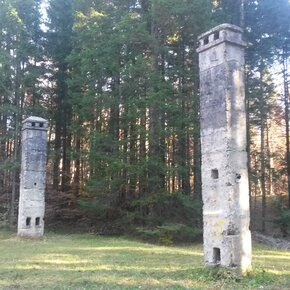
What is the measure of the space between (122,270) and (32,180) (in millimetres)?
9851

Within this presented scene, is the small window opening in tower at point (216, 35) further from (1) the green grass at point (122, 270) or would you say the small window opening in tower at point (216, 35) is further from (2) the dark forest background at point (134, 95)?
(2) the dark forest background at point (134, 95)

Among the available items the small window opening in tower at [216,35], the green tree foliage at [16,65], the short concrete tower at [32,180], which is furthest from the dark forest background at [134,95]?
the small window opening in tower at [216,35]

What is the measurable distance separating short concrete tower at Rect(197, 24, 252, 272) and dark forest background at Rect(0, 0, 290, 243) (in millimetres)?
7463

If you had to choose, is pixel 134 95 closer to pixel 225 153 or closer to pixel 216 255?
pixel 225 153

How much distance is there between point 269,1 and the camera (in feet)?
75.6

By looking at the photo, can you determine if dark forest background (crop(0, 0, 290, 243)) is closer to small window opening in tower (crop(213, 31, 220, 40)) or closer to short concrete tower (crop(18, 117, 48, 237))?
short concrete tower (crop(18, 117, 48, 237))

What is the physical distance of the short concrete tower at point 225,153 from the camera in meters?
9.27

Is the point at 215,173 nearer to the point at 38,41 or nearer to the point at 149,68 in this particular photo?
the point at 149,68

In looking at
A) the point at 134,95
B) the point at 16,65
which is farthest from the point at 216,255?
the point at 16,65

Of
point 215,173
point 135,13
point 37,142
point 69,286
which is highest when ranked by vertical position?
point 135,13

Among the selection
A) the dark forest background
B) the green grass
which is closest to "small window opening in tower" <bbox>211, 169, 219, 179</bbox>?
the green grass

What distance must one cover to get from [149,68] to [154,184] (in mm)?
5246

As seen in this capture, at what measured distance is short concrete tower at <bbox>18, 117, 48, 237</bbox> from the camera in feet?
60.6


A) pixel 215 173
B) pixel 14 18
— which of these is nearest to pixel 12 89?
pixel 14 18
